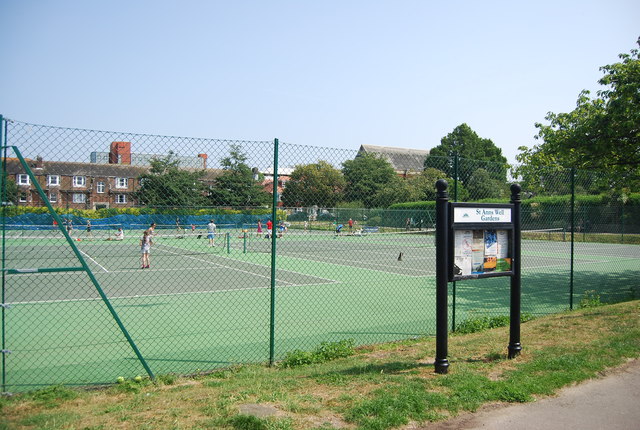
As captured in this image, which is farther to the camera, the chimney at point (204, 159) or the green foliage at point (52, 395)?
the chimney at point (204, 159)

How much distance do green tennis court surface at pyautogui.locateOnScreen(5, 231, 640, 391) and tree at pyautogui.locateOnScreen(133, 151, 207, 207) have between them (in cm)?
159

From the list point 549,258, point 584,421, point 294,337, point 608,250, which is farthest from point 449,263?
point 608,250

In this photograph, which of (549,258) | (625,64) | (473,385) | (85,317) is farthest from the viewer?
(549,258)

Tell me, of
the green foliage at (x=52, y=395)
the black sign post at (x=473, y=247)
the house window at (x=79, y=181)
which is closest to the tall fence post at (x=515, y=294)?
the black sign post at (x=473, y=247)

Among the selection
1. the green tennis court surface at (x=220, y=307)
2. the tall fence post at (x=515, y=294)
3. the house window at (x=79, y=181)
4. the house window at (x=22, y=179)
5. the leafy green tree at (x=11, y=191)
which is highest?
the house window at (x=79, y=181)

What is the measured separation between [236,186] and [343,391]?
3.07 m

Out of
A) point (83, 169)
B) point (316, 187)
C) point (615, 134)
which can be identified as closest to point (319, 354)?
point (316, 187)

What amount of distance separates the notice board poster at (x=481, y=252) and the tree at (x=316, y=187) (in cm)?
236

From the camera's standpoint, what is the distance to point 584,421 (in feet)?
15.1

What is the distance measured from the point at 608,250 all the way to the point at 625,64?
1796 cm

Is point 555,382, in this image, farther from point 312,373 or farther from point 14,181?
point 14,181

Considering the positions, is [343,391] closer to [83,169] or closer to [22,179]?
[22,179]

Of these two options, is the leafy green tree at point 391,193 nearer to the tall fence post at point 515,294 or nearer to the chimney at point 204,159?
the tall fence post at point 515,294

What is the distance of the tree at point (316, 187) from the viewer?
24.9 feet
